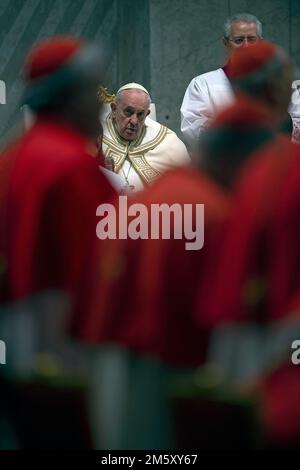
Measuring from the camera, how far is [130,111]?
7.35 m

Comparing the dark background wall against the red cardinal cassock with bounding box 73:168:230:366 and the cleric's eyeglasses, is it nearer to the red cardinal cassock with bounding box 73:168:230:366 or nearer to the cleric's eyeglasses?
the cleric's eyeglasses

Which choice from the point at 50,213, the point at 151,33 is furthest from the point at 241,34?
the point at 50,213

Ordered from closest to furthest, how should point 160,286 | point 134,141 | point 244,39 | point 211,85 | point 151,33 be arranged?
point 160,286, point 244,39, point 211,85, point 134,141, point 151,33

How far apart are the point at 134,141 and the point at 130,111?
0.29m

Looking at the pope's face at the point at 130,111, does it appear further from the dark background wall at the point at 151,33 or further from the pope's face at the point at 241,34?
the dark background wall at the point at 151,33

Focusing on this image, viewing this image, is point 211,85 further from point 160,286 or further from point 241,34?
point 160,286

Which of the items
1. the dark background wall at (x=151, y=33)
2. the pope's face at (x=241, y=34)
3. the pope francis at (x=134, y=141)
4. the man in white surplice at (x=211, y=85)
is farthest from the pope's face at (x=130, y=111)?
the dark background wall at (x=151, y=33)

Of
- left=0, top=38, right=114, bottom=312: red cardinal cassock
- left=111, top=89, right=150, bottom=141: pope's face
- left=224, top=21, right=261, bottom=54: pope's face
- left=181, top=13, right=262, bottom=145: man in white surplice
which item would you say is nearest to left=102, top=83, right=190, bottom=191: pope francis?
left=111, top=89, right=150, bottom=141: pope's face

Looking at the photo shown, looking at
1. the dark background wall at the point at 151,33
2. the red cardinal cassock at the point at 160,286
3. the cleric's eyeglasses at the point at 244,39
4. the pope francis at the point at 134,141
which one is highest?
the dark background wall at the point at 151,33

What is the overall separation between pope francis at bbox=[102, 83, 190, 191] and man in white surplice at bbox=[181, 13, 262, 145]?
0.18 m

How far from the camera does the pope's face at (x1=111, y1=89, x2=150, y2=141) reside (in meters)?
7.32

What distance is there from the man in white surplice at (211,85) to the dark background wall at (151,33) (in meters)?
1.73

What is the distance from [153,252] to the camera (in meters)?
3.38

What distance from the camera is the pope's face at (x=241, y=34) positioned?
6848 millimetres
